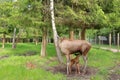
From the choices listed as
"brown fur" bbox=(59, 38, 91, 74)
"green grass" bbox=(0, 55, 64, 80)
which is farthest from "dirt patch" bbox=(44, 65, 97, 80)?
"green grass" bbox=(0, 55, 64, 80)

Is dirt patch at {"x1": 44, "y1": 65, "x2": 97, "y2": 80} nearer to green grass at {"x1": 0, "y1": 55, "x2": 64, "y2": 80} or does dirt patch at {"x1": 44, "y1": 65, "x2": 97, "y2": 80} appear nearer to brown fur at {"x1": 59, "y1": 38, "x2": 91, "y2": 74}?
brown fur at {"x1": 59, "y1": 38, "x2": 91, "y2": 74}

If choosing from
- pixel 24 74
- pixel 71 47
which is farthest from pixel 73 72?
pixel 24 74

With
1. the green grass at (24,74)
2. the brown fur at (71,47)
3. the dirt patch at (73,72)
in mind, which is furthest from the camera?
the brown fur at (71,47)

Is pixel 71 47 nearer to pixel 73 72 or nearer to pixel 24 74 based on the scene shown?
pixel 73 72

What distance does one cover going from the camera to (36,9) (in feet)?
41.5

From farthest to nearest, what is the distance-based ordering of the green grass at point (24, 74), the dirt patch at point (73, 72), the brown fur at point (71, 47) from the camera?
the brown fur at point (71, 47), the dirt patch at point (73, 72), the green grass at point (24, 74)

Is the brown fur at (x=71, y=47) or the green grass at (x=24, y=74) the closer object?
the green grass at (x=24, y=74)

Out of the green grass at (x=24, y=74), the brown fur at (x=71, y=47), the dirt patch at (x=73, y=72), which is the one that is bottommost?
the dirt patch at (x=73, y=72)

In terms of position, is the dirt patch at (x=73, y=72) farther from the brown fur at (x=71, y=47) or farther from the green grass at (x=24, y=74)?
the green grass at (x=24, y=74)

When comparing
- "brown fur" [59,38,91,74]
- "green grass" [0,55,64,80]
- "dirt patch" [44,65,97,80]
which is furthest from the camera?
"brown fur" [59,38,91,74]

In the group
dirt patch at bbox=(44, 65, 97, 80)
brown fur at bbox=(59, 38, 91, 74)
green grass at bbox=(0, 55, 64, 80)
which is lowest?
dirt patch at bbox=(44, 65, 97, 80)

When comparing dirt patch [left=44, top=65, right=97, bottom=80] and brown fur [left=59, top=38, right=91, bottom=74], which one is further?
brown fur [left=59, top=38, right=91, bottom=74]

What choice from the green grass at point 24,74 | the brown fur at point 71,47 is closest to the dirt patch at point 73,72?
the brown fur at point 71,47

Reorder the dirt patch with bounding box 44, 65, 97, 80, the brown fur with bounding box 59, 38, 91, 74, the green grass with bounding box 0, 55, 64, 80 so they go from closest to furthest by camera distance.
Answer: the green grass with bounding box 0, 55, 64, 80, the dirt patch with bounding box 44, 65, 97, 80, the brown fur with bounding box 59, 38, 91, 74
